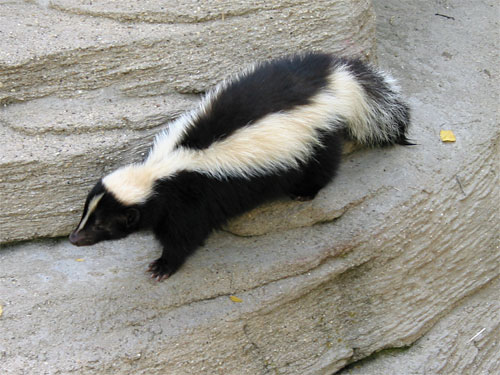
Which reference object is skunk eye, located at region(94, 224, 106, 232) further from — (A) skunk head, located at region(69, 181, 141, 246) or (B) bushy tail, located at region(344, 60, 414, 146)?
(B) bushy tail, located at region(344, 60, 414, 146)

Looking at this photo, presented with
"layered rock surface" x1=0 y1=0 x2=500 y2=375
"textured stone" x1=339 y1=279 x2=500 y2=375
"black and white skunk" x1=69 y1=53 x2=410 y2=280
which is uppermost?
"black and white skunk" x1=69 y1=53 x2=410 y2=280

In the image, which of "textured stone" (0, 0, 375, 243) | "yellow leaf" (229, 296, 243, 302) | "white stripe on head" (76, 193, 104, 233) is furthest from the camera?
"textured stone" (0, 0, 375, 243)

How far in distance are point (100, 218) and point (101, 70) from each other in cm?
133

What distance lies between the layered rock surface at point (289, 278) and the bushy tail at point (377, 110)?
0.62 feet

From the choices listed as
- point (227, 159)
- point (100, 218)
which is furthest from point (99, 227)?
point (227, 159)

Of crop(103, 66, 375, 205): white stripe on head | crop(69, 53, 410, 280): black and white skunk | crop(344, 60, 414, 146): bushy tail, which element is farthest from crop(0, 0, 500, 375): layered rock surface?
crop(103, 66, 375, 205): white stripe on head

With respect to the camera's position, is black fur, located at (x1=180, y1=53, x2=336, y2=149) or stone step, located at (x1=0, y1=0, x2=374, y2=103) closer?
black fur, located at (x1=180, y1=53, x2=336, y2=149)

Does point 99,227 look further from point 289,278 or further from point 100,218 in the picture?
point 289,278

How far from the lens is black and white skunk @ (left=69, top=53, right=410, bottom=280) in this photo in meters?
4.07

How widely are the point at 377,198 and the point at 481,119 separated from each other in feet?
5.15

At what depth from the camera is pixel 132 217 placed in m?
4.14

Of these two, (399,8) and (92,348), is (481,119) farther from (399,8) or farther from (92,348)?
(92,348)

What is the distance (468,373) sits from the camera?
4945 millimetres

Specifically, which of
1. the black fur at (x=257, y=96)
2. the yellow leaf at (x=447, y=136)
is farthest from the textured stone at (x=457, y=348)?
the black fur at (x=257, y=96)
